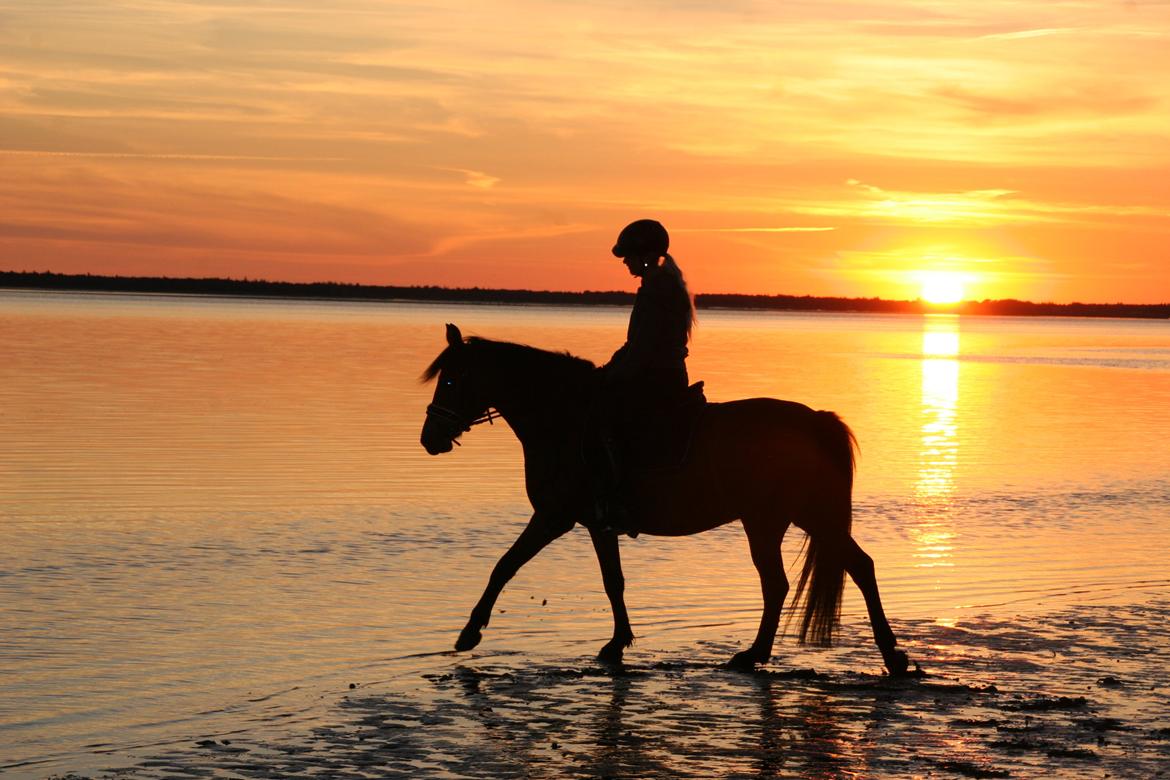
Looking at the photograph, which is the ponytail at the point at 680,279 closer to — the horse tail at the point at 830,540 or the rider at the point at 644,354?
the rider at the point at 644,354

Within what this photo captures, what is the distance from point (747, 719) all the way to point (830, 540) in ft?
6.34

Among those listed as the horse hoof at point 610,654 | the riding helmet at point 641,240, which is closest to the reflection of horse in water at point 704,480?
the horse hoof at point 610,654

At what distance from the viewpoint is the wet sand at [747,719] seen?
704cm

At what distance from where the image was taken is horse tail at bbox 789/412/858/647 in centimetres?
961

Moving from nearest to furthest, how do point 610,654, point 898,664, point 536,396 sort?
point 898,664 → point 610,654 → point 536,396

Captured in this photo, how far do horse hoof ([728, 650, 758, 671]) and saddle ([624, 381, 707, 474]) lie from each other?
1.31m

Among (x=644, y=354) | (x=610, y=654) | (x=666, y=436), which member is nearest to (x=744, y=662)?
(x=610, y=654)

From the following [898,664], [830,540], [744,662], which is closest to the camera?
[898,664]

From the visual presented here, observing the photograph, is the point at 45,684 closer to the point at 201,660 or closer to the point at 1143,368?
the point at 201,660

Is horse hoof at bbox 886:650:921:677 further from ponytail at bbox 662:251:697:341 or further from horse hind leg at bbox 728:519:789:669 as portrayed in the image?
ponytail at bbox 662:251:697:341

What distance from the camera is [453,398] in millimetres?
10133

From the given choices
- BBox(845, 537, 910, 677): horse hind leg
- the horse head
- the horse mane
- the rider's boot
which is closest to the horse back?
the rider's boot

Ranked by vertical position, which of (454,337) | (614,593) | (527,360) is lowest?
(614,593)

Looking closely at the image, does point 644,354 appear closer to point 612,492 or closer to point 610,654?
point 612,492
